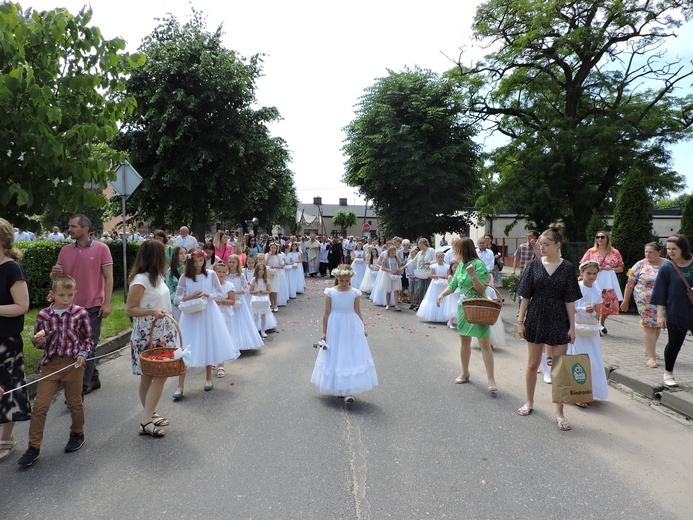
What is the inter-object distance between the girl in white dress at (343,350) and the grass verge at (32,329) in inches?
156

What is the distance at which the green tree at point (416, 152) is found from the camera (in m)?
24.8

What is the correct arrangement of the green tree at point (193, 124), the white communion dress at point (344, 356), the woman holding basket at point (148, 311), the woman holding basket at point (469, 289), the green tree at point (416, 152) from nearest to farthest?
the woman holding basket at point (148, 311), the white communion dress at point (344, 356), the woman holding basket at point (469, 289), the green tree at point (193, 124), the green tree at point (416, 152)

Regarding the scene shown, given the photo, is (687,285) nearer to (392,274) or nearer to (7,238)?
(7,238)

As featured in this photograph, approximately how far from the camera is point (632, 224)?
46.4ft

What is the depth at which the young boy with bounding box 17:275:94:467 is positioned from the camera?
4.36 meters

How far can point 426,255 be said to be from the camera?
13.4 meters

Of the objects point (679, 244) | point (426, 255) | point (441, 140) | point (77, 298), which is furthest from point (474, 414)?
point (441, 140)

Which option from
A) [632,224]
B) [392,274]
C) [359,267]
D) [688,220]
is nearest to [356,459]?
[392,274]

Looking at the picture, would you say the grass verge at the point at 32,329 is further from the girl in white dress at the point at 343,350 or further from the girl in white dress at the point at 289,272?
the girl in white dress at the point at 289,272

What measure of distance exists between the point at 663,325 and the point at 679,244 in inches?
41.9

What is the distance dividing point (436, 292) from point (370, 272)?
5.11 m

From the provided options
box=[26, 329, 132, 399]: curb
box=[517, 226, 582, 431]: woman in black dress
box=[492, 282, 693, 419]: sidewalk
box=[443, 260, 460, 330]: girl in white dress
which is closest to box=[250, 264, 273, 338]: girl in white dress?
box=[26, 329, 132, 399]: curb

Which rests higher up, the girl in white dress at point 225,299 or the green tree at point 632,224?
the green tree at point 632,224

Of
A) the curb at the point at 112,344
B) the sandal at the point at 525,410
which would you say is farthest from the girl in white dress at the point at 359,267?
the sandal at the point at 525,410
